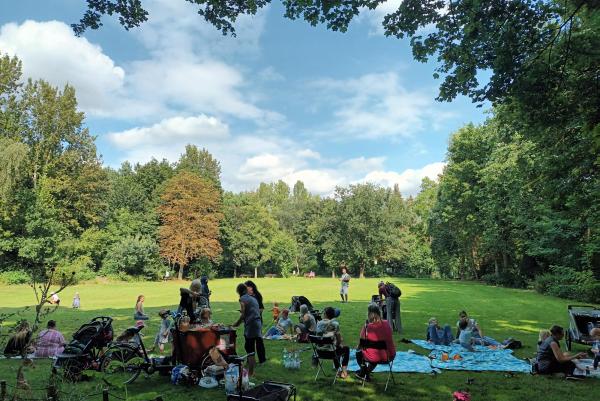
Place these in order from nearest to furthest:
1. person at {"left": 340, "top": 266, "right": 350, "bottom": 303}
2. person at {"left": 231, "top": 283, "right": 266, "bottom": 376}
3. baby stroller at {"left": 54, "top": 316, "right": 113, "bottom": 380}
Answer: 1. baby stroller at {"left": 54, "top": 316, "right": 113, "bottom": 380}
2. person at {"left": 231, "top": 283, "right": 266, "bottom": 376}
3. person at {"left": 340, "top": 266, "right": 350, "bottom": 303}

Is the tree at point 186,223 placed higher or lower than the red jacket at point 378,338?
higher

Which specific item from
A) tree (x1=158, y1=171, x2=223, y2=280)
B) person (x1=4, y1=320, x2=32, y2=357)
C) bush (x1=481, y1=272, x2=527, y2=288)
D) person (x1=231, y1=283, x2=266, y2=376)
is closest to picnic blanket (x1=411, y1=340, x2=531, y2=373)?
person (x1=231, y1=283, x2=266, y2=376)

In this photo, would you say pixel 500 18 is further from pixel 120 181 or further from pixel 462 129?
pixel 120 181

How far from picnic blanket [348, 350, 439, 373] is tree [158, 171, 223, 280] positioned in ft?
154

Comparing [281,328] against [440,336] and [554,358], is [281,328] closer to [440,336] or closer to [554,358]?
[440,336]

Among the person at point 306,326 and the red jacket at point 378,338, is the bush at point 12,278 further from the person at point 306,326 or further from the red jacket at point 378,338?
the red jacket at point 378,338

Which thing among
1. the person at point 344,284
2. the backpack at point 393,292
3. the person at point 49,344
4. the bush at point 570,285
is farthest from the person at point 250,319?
the bush at point 570,285

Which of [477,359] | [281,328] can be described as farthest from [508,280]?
[477,359]

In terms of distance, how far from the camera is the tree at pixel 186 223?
178 ft

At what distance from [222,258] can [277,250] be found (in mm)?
10789

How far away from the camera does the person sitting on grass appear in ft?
42.5

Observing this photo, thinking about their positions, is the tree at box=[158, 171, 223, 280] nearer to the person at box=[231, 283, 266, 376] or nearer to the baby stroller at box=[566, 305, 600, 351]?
the person at box=[231, 283, 266, 376]

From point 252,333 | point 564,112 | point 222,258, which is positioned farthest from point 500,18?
point 222,258

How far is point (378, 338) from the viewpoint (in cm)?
782
